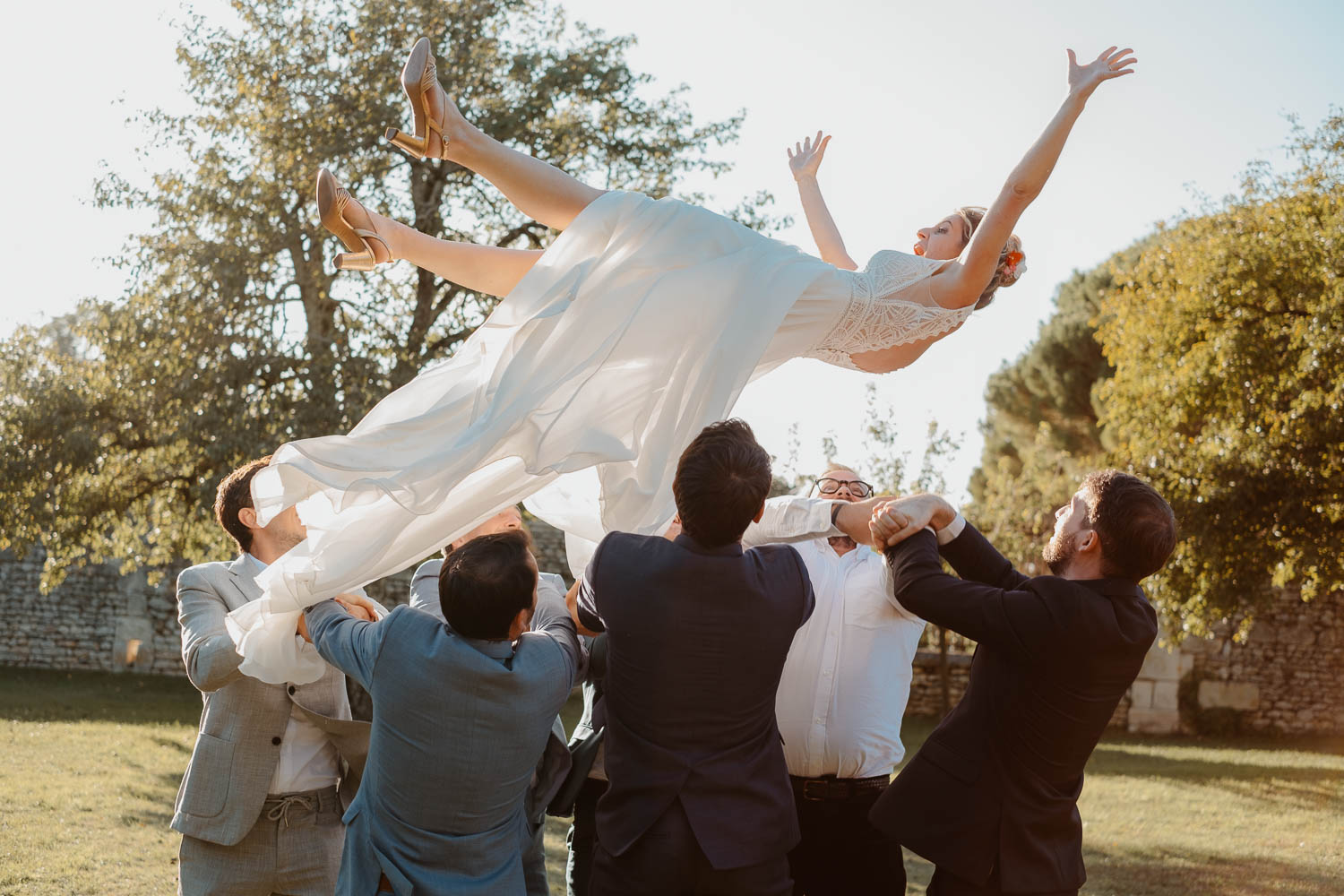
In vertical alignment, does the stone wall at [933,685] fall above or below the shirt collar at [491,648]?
below

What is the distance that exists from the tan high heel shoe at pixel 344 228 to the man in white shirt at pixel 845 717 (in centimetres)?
162

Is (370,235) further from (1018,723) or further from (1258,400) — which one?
(1258,400)

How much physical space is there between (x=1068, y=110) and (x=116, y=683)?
18549 millimetres

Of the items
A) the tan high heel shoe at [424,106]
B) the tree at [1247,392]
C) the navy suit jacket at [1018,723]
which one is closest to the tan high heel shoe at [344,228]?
the tan high heel shoe at [424,106]

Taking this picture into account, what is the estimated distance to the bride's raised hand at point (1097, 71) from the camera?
2.91 meters

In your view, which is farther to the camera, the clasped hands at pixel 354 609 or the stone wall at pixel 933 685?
the stone wall at pixel 933 685

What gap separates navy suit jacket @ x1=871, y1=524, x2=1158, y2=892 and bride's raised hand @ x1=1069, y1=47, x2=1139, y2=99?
1242 mm

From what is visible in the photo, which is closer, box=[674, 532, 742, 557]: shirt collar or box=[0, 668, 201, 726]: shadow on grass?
box=[674, 532, 742, 557]: shirt collar

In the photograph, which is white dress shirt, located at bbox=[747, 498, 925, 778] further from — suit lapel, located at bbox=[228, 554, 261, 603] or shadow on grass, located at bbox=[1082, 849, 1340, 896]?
shadow on grass, located at bbox=[1082, 849, 1340, 896]

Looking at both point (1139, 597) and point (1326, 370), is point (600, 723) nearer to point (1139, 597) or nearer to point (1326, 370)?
point (1139, 597)

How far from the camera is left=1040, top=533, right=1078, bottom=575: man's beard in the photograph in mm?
2795

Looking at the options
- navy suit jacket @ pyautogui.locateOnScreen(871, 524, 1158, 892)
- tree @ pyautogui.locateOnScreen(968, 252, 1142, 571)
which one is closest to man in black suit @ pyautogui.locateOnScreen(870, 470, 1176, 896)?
navy suit jacket @ pyautogui.locateOnScreen(871, 524, 1158, 892)

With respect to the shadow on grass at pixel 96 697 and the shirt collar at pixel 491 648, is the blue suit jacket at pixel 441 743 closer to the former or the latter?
the shirt collar at pixel 491 648

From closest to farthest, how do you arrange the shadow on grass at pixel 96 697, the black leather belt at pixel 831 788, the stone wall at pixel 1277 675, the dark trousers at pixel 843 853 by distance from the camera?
1. the dark trousers at pixel 843 853
2. the black leather belt at pixel 831 788
3. the shadow on grass at pixel 96 697
4. the stone wall at pixel 1277 675
